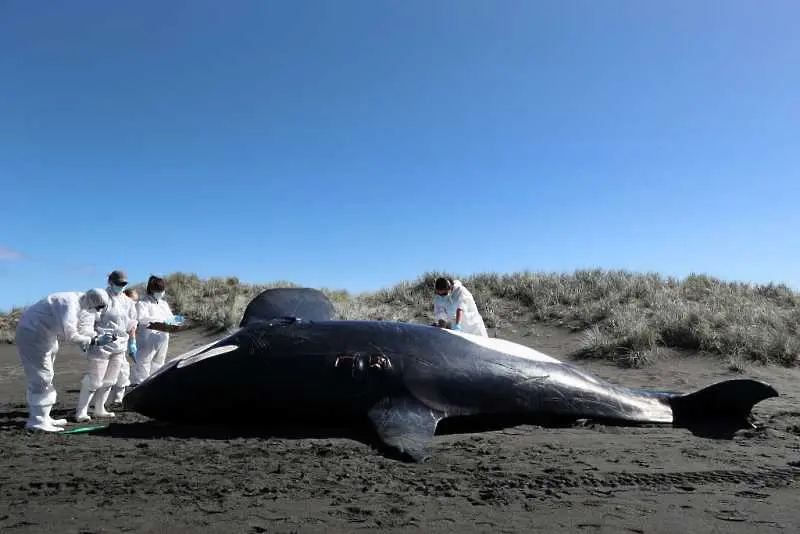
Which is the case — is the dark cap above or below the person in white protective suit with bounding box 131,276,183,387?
above

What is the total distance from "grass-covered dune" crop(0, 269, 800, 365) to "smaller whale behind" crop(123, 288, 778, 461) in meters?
6.58

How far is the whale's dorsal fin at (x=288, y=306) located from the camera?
864cm

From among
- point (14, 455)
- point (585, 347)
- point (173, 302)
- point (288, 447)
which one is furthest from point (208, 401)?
point (173, 302)

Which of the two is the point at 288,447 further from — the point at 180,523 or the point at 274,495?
the point at 180,523

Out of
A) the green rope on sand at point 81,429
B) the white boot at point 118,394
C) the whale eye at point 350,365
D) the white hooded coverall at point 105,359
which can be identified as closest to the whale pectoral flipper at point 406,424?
the whale eye at point 350,365

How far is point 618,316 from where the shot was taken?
16.8 m

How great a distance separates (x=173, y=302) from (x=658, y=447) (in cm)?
1860

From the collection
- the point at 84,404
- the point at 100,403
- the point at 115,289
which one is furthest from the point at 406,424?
the point at 115,289

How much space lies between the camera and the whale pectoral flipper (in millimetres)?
5805

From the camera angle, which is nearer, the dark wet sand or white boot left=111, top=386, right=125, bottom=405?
the dark wet sand

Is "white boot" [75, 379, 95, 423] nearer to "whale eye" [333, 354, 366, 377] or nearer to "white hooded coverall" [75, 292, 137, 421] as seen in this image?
"white hooded coverall" [75, 292, 137, 421]

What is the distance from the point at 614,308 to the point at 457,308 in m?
8.60

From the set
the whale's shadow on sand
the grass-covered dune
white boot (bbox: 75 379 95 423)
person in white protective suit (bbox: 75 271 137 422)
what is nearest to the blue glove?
person in white protective suit (bbox: 75 271 137 422)

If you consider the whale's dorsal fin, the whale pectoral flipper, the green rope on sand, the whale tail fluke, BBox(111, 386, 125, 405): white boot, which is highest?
the whale's dorsal fin
